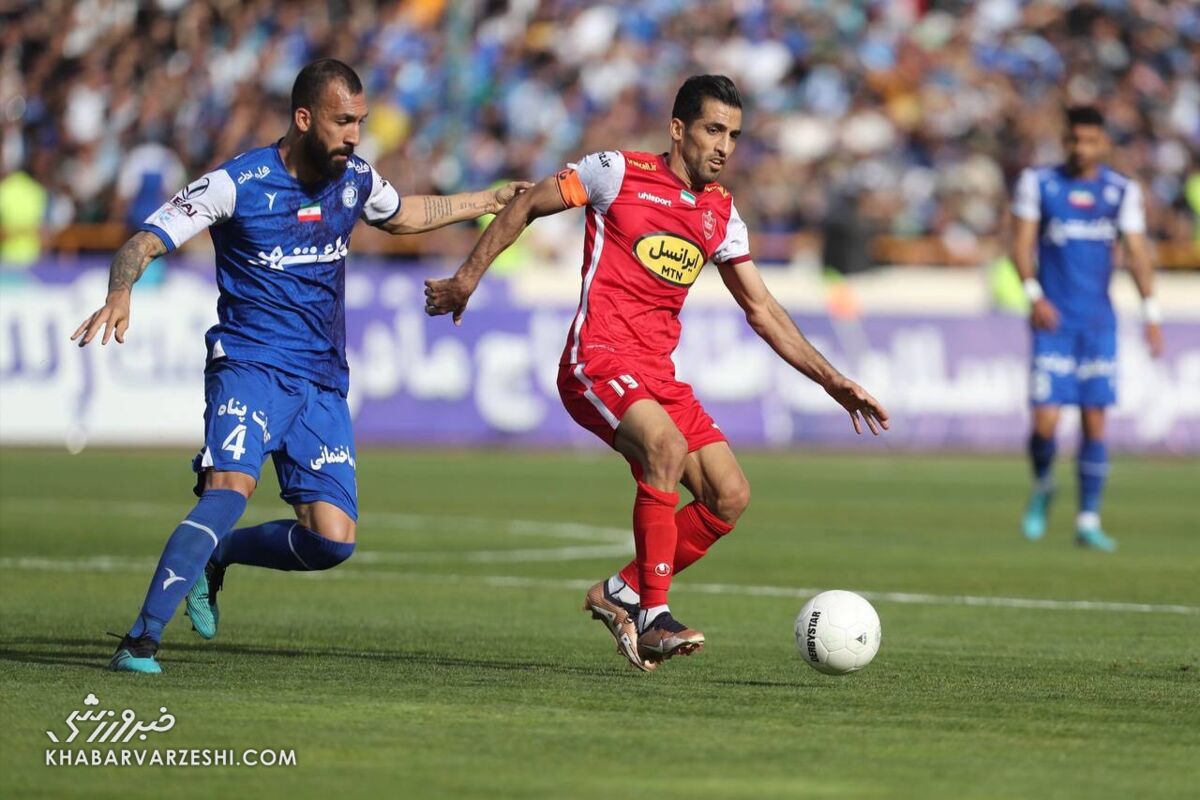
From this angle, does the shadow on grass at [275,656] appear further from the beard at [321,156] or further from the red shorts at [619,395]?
the beard at [321,156]

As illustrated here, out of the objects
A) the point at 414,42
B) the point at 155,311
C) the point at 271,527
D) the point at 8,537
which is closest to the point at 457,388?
the point at 155,311

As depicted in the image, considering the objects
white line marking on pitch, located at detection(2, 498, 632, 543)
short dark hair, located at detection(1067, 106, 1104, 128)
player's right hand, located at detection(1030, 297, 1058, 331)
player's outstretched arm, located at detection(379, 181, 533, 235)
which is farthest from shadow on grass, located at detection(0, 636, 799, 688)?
short dark hair, located at detection(1067, 106, 1104, 128)

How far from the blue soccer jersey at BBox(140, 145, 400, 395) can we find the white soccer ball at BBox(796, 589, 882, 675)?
2.11m

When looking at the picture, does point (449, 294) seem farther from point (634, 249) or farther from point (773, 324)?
point (773, 324)

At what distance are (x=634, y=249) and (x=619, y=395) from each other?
609 millimetres

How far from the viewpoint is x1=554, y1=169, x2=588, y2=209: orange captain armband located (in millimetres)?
7996

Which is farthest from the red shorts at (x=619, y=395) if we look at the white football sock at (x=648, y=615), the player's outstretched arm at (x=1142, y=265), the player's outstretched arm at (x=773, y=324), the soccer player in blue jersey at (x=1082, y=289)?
the player's outstretched arm at (x=1142, y=265)

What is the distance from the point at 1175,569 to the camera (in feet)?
40.9

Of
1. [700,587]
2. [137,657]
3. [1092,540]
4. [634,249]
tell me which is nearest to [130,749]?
[137,657]

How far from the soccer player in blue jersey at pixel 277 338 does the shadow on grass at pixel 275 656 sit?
238 mm

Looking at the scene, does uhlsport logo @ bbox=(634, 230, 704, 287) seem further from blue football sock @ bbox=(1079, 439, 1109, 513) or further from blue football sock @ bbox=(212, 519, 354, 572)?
A: blue football sock @ bbox=(1079, 439, 1109, 513)

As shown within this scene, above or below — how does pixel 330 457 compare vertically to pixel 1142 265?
below

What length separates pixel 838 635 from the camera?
24.3 ft

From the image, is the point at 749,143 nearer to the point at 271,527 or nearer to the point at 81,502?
the point at 81,502
